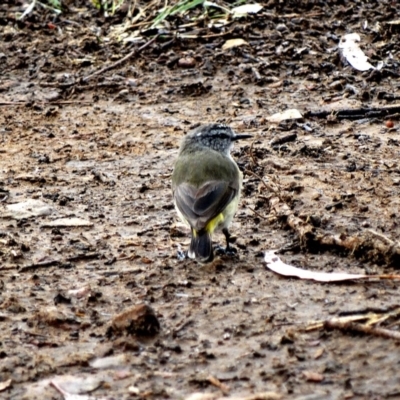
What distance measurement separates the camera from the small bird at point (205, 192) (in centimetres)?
741

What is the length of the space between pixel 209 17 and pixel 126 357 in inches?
318

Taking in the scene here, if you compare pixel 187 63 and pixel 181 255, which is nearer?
pixel 181 255

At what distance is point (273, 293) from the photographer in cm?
662

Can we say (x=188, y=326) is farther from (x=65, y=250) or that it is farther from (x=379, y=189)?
(x=379, y=189)

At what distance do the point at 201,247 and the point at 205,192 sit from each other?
0.58 meters

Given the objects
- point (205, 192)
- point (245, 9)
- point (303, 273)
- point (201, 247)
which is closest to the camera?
point (303, 273)

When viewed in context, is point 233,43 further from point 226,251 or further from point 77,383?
point 77,383

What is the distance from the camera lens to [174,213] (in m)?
8.50

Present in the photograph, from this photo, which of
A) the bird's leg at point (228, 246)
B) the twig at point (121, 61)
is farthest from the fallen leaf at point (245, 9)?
the bird's leg at point (228, 246)

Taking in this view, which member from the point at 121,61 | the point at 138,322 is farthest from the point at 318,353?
the point at 121,61

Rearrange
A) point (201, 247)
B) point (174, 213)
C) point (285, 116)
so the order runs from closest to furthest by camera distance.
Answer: point (201, 247) < point (174, 213) < point (285, 116)

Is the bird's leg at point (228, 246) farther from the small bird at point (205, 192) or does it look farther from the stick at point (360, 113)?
the stick at point (360, 113)

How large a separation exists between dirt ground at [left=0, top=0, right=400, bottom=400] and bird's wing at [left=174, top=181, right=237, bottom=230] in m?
0.32

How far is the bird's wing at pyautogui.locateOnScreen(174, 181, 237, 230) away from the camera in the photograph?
746cm
